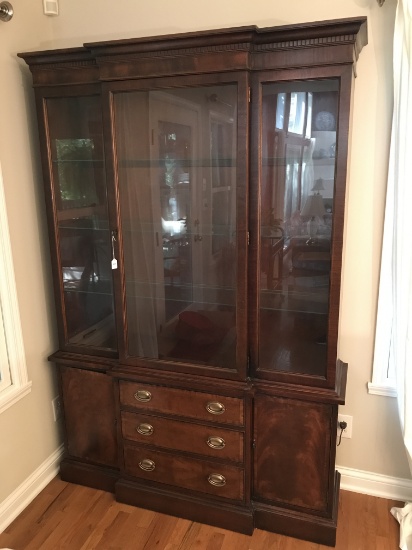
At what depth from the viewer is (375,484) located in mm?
2211

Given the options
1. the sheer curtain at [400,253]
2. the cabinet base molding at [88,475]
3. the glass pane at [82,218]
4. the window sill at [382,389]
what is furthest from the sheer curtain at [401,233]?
the cabinet base molding at [88,475]

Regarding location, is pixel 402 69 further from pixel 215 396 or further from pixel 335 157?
pixel 215 396

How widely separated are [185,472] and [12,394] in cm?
88

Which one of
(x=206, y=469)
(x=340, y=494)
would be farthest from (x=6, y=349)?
(x=340, y=494)

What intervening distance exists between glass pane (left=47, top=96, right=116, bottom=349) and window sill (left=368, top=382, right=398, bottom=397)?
1.26m

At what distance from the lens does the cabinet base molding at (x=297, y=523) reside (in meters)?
1.94

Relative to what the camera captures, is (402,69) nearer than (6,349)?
Yes

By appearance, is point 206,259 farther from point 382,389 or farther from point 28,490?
point 28,490

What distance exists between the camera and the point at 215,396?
1.93 metres

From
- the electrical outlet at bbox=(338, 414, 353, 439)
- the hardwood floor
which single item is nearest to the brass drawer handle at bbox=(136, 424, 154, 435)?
the hardwood floor

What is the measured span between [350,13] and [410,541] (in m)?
→ 2.24

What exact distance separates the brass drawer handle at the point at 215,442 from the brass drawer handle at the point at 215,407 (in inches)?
5.0

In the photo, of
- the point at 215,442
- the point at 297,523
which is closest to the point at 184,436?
the point at 215,442

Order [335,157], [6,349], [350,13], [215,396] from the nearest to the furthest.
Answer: [335,157], [350,13], [215,396], [6,349]
